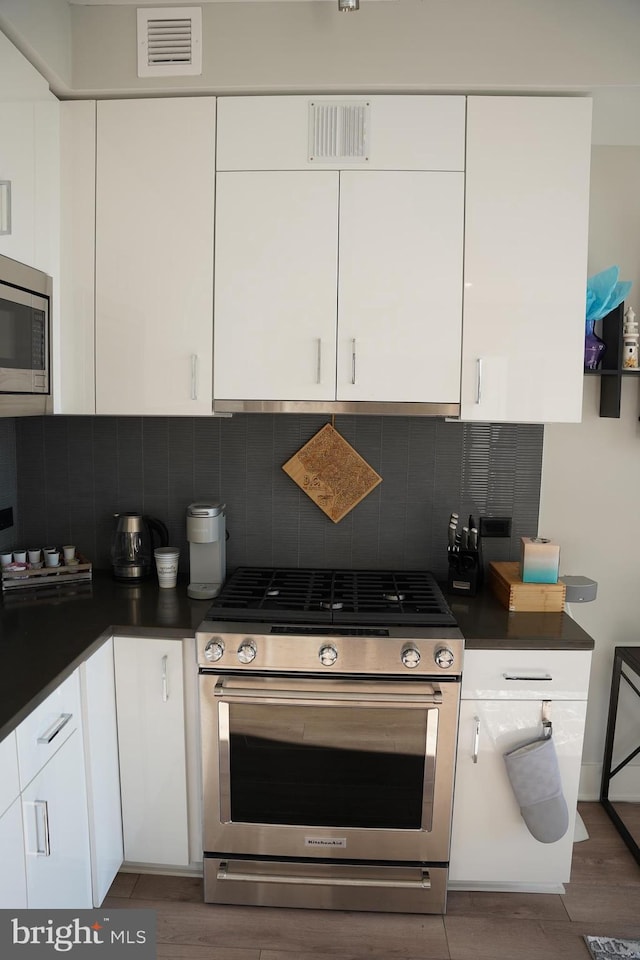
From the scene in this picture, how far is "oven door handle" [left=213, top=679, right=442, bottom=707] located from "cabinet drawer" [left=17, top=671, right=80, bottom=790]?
0.42 meters

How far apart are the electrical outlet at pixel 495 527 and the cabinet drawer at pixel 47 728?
157cm

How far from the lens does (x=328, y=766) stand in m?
2.18

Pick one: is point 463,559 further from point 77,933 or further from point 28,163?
point 28,163

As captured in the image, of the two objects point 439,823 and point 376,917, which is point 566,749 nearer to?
point 439,823

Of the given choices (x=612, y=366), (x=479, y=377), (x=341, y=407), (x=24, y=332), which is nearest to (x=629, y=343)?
(x=612, y=366)

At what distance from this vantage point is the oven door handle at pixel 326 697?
2.12 meters

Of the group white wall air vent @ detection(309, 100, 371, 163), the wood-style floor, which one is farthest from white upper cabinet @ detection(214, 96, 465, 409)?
the wood-style floor

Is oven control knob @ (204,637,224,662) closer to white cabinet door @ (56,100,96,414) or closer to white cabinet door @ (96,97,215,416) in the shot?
white cabinet door @ (96,97,215,416)

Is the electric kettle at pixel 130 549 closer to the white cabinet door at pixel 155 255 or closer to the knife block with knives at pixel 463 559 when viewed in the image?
the white cabinet door at pixel 155 255

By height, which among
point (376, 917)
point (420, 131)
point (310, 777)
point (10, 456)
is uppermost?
point (420, 131)

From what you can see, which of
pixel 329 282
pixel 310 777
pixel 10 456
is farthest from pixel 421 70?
pixel 310 777

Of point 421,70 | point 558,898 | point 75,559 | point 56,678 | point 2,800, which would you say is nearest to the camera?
point 2,800

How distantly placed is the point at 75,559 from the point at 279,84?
5.89ft

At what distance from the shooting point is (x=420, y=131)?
2.24 m
